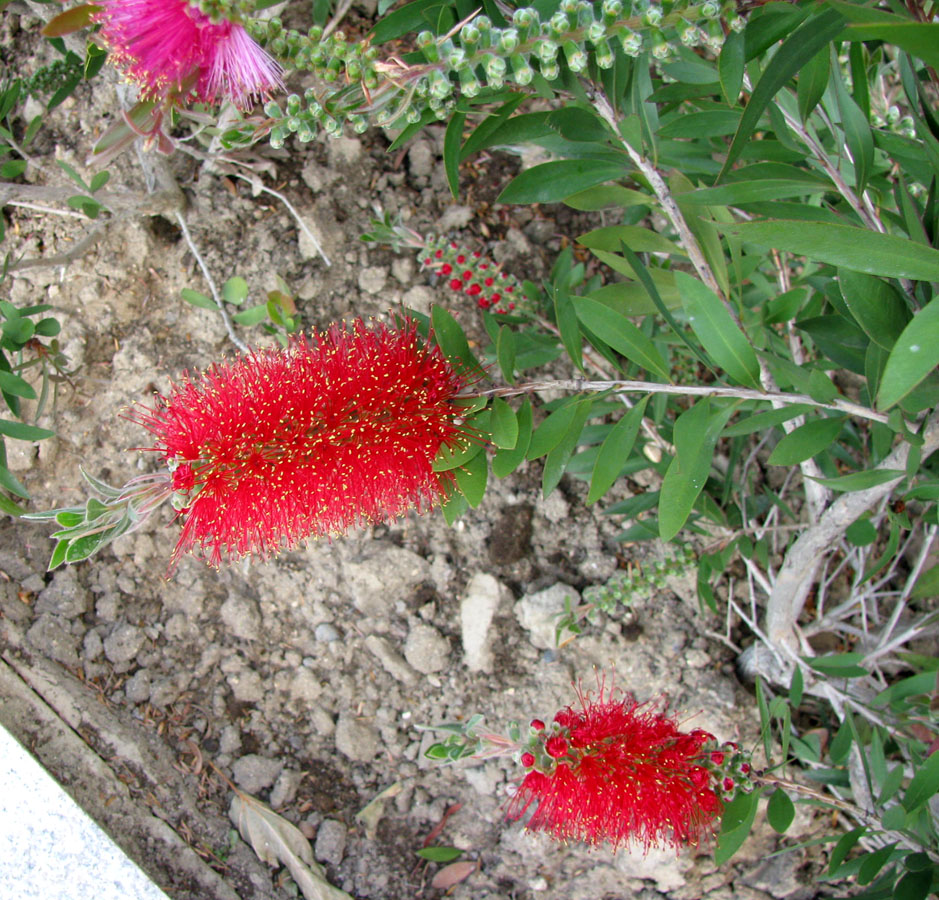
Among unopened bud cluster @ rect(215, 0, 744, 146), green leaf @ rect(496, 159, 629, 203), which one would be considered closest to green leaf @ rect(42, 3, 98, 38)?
unopened bud cluster @ rect(215, 0, 744, 146)

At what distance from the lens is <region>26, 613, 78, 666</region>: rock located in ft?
5.63

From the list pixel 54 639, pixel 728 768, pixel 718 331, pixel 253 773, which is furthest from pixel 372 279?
pixel 728 768

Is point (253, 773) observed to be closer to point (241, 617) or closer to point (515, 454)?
point (241, 617)

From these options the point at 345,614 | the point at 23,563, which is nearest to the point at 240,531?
A: the point at 345,614

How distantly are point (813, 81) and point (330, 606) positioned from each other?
5.08 feet

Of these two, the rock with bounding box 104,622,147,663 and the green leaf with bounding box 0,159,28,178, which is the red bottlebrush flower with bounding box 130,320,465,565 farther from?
the green leaf with bounding box 0,159,28,178

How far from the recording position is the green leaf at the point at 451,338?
1.21 m

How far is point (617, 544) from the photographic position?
6.34ft

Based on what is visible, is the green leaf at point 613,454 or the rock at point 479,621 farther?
the rock at point 479,621

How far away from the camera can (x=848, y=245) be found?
2.71ft

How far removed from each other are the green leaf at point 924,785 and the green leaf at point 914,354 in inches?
33.1

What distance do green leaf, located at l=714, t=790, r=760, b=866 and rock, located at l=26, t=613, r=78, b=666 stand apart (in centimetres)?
153

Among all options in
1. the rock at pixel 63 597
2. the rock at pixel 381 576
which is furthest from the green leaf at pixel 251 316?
the rock at pixel 63 597

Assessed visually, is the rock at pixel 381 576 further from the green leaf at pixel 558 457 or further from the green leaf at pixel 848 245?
the green leaf at pixel 848 245
